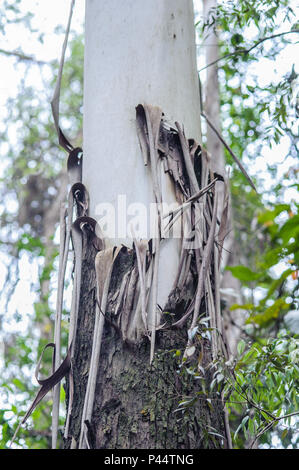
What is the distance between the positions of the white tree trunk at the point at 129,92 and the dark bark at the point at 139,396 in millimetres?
143

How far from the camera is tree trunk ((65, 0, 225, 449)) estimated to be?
113 cm

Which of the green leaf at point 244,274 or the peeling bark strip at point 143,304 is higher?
the green leaf at point 244,274

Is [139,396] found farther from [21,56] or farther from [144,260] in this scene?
[21,56]

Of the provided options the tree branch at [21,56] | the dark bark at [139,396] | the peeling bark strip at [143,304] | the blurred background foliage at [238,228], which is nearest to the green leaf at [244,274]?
the blurred background foliage at [238,228]

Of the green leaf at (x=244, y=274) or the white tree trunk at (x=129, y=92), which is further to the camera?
the green leaf at (x=244, y=274)

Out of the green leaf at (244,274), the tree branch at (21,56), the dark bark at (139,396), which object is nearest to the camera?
the dark bark at (139,396)

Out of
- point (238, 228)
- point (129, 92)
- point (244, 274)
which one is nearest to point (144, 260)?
point (129, 92)

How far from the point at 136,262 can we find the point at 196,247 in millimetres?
152

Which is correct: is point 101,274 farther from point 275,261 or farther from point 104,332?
point 275,261

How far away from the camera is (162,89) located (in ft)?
4.53

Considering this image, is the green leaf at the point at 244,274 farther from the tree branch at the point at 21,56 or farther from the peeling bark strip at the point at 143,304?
the tree branch at the point at 21,56

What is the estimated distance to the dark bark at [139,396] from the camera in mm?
1096

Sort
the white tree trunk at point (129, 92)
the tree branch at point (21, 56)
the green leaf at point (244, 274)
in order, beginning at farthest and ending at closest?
the tree branch at point (21, 56), the green leaf at point (244, 274), the white tree trunk at point (129, 92)

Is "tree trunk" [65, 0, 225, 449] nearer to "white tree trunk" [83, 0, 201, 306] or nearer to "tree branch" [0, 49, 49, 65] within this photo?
"white tree trunk" [83, 0, 201, 306]
